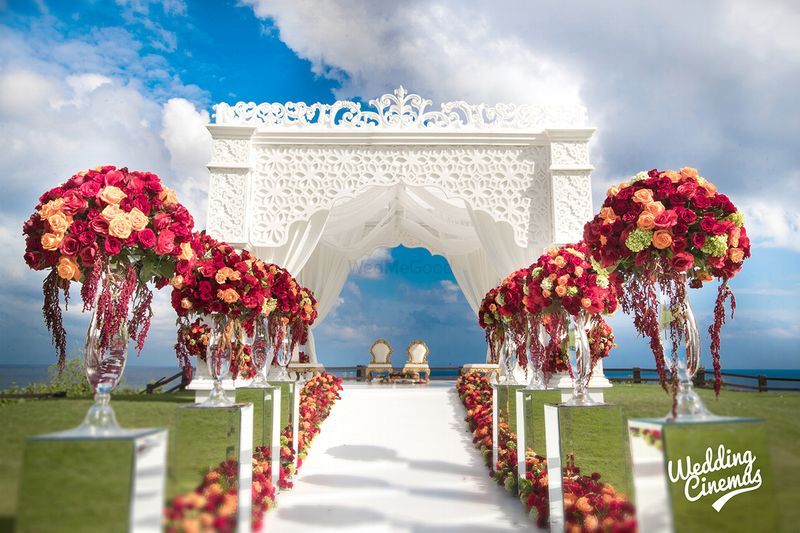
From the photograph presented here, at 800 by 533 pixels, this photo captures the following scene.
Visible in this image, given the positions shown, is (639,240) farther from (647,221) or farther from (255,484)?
(255,484)

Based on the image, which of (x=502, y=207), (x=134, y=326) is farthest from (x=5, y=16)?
(x=502, y=207)

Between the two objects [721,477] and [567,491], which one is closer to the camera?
[721,477]

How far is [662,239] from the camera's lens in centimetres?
190

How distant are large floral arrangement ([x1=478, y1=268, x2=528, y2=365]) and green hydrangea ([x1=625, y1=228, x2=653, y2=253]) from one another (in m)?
1.50

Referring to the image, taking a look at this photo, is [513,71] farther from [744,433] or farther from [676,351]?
[744,433]

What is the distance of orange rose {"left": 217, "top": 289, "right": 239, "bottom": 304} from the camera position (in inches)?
107

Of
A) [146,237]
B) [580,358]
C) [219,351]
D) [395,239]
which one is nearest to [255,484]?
[219,351]

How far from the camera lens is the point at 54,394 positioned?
6754 mm

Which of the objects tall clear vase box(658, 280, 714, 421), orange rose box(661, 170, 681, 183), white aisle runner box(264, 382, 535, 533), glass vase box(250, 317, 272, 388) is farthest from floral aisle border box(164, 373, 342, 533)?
orange rose box(661, 170, 681, 183)

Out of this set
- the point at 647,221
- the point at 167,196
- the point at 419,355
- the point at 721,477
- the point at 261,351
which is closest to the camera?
the point at 721,477

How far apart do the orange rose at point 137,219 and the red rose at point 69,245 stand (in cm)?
20

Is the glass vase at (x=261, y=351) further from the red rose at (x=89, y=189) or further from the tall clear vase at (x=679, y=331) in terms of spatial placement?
the tall clear vase at (x=679, y=331)

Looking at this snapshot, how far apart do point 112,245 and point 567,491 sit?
6.89ft

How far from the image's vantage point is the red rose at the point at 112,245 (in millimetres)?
1851
